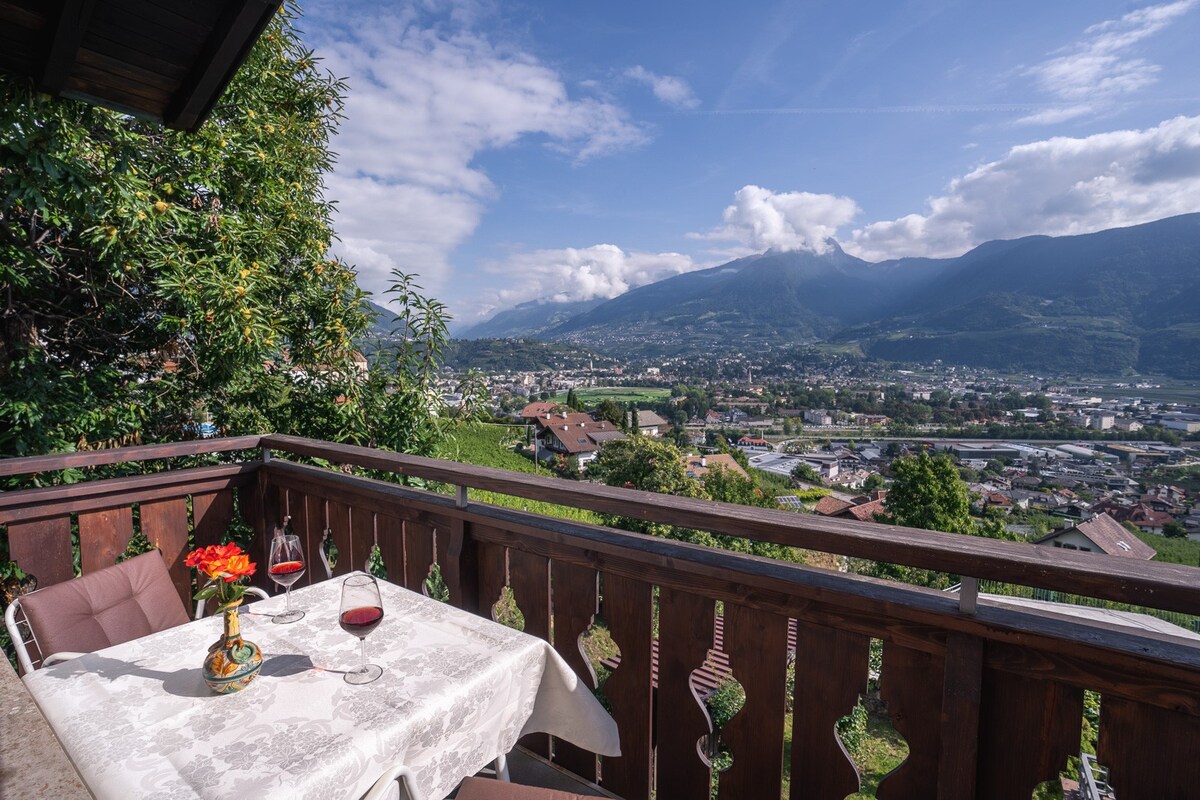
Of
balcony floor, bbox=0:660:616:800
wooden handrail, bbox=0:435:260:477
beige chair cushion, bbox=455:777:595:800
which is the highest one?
wooden handrail, bbox=0:435:260:477

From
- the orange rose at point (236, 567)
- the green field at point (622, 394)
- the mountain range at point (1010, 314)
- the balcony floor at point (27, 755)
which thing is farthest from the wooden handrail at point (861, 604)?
the mountain range at point (1010, 314)

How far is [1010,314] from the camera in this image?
55.7 m

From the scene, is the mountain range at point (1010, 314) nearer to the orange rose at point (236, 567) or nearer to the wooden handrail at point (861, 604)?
the wooden handrail at point (861, 604)

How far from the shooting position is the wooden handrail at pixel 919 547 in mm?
893

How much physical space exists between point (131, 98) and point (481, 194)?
12.8 meters

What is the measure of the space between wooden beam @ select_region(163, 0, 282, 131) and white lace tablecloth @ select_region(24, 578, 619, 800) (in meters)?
1.87

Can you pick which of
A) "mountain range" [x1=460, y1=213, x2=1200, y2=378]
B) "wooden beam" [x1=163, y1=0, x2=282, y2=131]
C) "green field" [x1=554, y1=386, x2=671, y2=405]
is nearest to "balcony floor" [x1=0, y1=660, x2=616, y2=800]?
"wooden beam" [x1=163, y1=0, x2=282, y2=131]

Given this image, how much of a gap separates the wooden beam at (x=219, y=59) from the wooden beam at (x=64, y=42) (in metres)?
0.34

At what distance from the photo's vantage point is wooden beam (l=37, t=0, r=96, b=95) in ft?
5.84

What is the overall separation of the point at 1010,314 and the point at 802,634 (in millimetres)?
68084

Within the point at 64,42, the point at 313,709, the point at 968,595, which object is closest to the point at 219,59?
the point at 64,42

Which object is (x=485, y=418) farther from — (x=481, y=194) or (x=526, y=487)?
(x=481, y=194)

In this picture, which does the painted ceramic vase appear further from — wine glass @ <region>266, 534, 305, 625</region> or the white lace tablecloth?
wine glass @ <region>266, 534, 305, 625</region>

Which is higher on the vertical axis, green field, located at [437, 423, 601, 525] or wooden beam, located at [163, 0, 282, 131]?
wooden beam, located at [163, 0, 282, 131]
